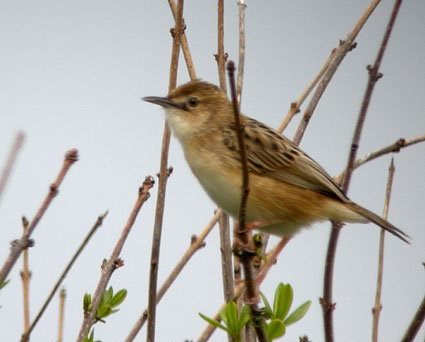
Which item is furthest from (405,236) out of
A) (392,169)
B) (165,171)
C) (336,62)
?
(165,171)

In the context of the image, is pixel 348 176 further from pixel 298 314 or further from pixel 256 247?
pixel 256 247

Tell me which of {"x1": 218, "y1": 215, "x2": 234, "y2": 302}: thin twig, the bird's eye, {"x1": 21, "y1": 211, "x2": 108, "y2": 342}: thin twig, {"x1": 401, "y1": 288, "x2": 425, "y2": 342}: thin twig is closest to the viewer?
{"x1": 21, "y1": 211, "x2": 108, "y2": 342}: thin twig

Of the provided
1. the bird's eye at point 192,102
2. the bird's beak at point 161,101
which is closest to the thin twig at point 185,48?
the bird's beak at point 161,101

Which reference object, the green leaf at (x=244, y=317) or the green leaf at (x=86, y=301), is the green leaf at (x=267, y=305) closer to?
the green leaf at (x=244, y=317)

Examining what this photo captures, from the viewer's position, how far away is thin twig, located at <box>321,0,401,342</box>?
284 centimetres

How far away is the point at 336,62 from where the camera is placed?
151 inches

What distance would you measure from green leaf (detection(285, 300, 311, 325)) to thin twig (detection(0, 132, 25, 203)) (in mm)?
1640

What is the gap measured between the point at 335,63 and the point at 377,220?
101 centimetres

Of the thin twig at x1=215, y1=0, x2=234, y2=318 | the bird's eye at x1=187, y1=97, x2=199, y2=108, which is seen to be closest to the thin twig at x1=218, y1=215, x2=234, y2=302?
the thin twig at x1=215, y1=0, x2=234, y2=318

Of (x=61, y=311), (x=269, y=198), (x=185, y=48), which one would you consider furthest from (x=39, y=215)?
(x=269, y=198)

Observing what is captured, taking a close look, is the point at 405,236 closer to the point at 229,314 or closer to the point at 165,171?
the point at 229,314

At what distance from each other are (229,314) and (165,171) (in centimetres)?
74

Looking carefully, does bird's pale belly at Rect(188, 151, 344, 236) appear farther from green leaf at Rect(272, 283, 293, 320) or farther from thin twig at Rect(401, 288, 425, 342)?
thin twig at Rect(401, 288, 425, 342)

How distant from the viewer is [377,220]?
3.92m
